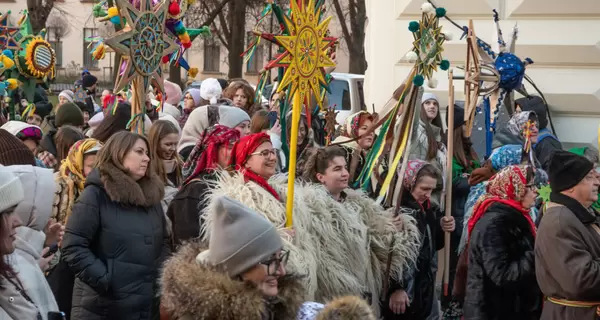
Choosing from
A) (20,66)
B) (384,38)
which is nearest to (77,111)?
(20,66)

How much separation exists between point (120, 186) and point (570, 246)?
2.57 metres

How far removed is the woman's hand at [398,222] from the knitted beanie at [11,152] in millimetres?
2347

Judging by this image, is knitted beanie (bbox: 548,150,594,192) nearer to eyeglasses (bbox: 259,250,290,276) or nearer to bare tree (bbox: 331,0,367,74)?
eyeglasses (bbox: 259,250,290,276)

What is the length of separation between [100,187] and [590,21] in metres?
5.32

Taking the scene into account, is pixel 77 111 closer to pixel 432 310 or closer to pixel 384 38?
pixel 384 38

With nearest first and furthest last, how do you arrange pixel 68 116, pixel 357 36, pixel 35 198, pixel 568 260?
pixel 35 198 → pixel 568 260 → pixel 68 116 → pixel 357 36

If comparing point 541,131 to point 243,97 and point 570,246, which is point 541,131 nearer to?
point 243,97

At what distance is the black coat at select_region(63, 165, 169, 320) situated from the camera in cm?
573

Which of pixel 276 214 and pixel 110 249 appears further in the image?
pixel 110 249

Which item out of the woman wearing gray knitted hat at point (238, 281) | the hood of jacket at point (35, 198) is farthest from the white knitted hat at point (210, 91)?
the woman wearing gray knitted hat at point (238, 281)

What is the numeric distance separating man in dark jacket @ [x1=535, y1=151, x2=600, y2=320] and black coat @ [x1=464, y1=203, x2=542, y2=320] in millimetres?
413

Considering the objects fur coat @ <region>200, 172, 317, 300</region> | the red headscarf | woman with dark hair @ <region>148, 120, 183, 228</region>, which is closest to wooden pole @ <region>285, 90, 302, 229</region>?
fur coat @ <region>200, 172, 317, 300</region>

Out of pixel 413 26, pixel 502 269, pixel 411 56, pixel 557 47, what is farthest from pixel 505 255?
pixel 557 47

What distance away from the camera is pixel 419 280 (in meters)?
6.74
